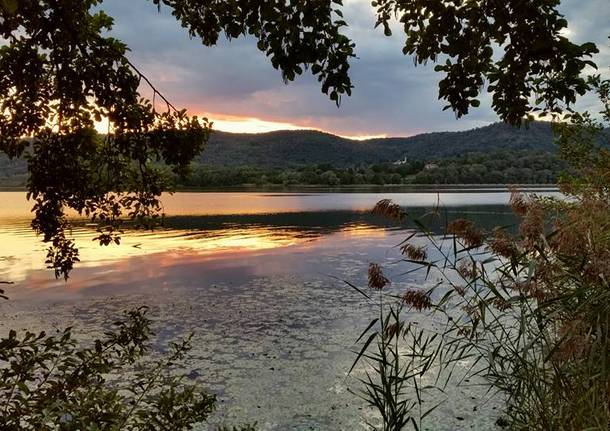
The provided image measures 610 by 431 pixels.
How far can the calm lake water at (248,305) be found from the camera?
9.42 metres

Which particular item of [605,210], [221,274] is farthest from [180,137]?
[221,274]

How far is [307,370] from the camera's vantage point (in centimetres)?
1105

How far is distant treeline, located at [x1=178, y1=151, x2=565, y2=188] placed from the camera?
14838cm

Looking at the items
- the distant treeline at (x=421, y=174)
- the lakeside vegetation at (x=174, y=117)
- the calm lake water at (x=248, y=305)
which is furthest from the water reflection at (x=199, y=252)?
the distant treeline at (x=421, y=174)

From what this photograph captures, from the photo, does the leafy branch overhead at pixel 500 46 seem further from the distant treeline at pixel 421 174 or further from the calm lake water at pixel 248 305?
the distant treeline at pixel 421 174

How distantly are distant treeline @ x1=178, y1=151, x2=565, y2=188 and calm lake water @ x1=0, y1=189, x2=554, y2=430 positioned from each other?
4618 inches

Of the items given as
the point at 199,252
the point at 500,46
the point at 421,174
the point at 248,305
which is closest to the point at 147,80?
the point at 500,46

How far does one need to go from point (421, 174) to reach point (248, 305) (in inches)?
5707

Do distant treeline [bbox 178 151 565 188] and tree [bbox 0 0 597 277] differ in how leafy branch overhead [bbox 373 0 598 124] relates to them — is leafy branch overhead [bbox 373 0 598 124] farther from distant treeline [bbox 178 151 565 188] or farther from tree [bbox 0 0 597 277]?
distant treeline [bbox 178 151 565 188]

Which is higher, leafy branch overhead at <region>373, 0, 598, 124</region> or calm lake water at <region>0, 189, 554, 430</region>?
leafy branch overhead at <region>373, 0, 598, 124</region>

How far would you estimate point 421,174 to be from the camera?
156 metres

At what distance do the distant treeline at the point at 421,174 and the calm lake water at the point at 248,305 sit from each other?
11731 centimetres

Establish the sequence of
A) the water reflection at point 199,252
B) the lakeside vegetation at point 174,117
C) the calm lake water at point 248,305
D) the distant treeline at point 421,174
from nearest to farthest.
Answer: the lakeside vegetation at point 174,117 → the calm lake water at point 248,305 → the water reflection at point 199,252 → the distant treeline at point 421,174

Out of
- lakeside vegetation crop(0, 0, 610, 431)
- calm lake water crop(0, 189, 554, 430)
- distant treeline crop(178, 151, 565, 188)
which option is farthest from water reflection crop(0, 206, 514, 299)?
distant treeline crop(178, 151, 565, 188)
